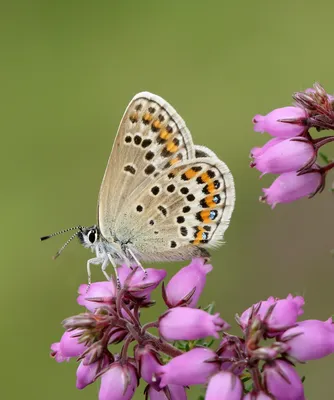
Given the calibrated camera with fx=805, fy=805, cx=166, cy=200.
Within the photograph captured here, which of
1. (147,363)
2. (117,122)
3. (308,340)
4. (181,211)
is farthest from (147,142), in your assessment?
(117,122)

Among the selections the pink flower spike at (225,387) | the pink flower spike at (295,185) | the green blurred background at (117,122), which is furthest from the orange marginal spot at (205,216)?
the green blurred background at (117,122)

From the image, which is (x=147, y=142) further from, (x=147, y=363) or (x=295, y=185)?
(x=147, y=363)

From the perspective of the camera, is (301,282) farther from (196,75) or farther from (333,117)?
(333,117)

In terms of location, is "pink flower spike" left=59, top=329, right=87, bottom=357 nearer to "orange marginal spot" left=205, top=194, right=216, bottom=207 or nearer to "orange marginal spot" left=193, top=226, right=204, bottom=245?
"orange marginal spot" left=193, top=226, right=204, bottom=245

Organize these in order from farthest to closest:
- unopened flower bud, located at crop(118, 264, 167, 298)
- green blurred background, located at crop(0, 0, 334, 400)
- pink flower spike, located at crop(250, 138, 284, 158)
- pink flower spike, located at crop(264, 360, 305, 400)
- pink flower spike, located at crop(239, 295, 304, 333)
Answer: green blurred background, located at crop(0, 0, 334, 400) < pink flower spike, located at crop(250, 138, 284, 158) < unopened flower bud, located at crop(118, 264, 167, 298) < pink flower spike, located at crop(239, 295, 304, 333) < pink flower spike, located at crop(264, 360, 305, 400)

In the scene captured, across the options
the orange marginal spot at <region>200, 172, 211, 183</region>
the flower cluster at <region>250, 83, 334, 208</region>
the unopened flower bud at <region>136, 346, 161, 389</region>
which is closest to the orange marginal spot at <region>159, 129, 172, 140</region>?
the orange marginal spot at <region>200, 172, 211, 183</region>
